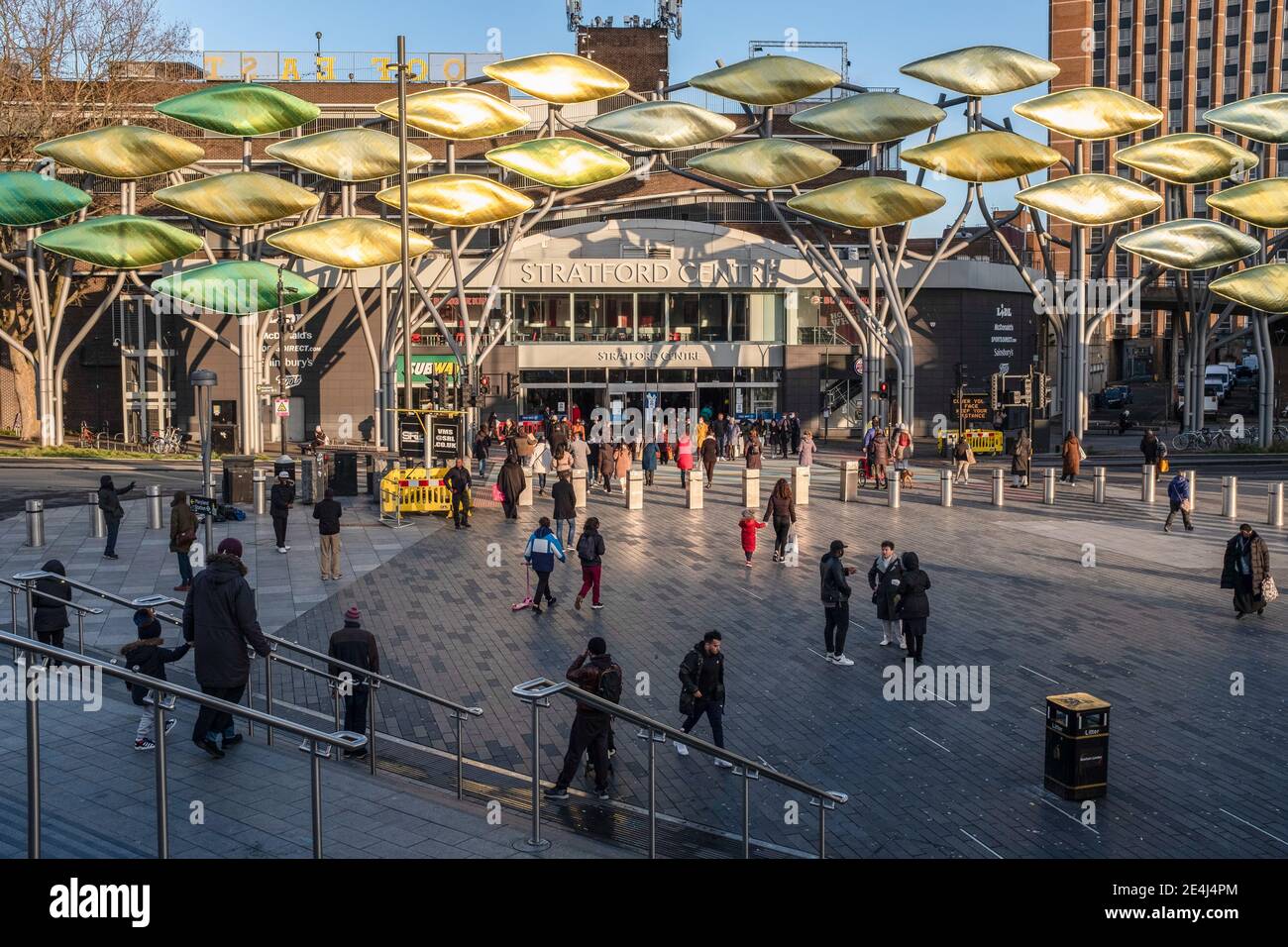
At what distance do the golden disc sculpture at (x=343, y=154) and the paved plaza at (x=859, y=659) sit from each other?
18.7m

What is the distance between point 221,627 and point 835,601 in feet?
24.8

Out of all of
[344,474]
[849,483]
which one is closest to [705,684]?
[849,483]

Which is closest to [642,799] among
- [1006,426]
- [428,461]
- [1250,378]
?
[428,461]

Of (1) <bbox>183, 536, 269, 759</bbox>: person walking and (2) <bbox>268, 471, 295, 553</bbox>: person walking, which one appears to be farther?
(2) <bbox>268, 471, 295, 553</bbox>: person walking

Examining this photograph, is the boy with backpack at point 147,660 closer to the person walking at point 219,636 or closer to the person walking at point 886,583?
the person walking at point 219,636

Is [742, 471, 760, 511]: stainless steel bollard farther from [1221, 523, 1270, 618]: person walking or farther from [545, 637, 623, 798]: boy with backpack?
[545, 637, 623, 798]: boy with backpack

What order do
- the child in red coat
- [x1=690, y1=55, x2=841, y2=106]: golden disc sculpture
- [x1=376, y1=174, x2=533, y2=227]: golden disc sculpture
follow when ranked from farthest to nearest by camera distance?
[x1=690, y1=55, x2=841, y2=106]: golden disc sculpture → [x1=376, y1=174, x2=533, y2=227]: golden disc sculpture → the child in red coat

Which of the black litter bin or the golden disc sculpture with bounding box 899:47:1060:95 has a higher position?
the golden disc sculpture with bounding box 899:47:1060:95

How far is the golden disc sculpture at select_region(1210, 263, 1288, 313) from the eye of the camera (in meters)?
43.0

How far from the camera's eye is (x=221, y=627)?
29.3 ft

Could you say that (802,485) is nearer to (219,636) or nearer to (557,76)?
(219,636)

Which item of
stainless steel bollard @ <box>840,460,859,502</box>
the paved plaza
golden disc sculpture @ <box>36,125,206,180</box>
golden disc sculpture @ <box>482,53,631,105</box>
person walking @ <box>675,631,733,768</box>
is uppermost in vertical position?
golden disc sculpture @ <box>482,53,631,105</box>

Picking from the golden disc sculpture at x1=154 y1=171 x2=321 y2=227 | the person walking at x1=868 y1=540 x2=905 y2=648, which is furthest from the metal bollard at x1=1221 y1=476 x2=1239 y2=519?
the golden disc sculpture at x1=154 y1=171 x2=321 y2=227

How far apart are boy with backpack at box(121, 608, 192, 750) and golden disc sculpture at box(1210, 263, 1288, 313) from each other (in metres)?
41.5
